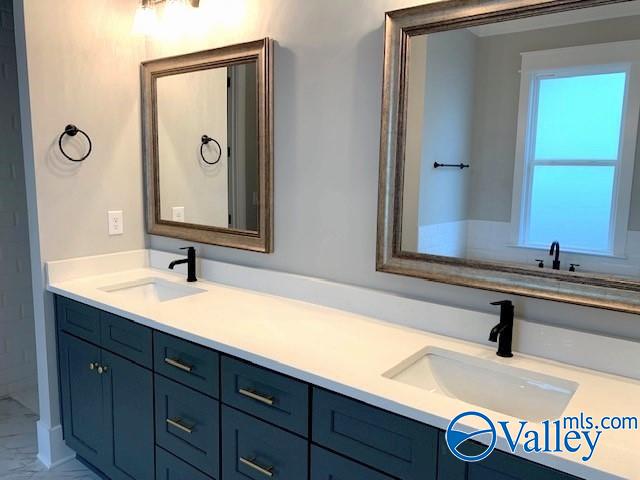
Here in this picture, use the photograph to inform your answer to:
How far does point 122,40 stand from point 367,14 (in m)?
1.30

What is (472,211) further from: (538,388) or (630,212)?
(538,388)

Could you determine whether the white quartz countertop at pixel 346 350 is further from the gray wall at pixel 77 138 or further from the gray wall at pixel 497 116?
the gray wall at pixel 497 116

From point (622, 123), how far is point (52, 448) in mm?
2605

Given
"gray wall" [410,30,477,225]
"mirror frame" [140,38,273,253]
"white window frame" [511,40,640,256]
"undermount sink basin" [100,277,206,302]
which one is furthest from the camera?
"undermount sink basin" [100,277,206,302]

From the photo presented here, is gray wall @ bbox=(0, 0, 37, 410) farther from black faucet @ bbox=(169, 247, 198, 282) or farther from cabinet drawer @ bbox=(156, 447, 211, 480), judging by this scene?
cabinet drawer @ bbox=(156, 447, 211, 480)

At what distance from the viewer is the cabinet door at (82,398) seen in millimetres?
2082

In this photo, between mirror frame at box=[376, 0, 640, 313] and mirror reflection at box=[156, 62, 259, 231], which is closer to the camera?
mirror frame at box=[376, 0, 640, 313]

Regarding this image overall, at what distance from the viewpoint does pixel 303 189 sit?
6.48 ft

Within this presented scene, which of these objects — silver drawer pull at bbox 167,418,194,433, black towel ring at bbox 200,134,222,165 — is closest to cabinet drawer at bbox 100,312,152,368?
silver drawer pull at bbox 167,418,194,433

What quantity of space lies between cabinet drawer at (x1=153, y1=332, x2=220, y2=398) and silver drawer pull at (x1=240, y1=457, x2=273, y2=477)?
21 cm

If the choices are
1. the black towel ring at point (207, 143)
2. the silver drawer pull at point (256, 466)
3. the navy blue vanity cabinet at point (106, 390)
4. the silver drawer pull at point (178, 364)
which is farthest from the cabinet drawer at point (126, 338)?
the black towel ring at point (207, 143)

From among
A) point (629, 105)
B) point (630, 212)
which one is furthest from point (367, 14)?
point (630, 212)

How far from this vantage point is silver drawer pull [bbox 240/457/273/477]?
1.45 meters

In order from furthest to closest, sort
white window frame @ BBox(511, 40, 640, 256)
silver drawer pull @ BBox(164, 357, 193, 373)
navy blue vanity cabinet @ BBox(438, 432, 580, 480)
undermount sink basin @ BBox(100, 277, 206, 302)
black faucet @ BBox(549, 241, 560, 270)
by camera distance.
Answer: undermount sink basin @ BBox(100, 277, 206, 302) → silver drawer pull @ BBox(164, 357, 193, 373) → black faucet @ BBox(549, 241, 560, 270) → white window frame @ BBox(511, 40, 640, 256) → navy blue vanity cabinet @ BBox(438, 432, 580, 480)
